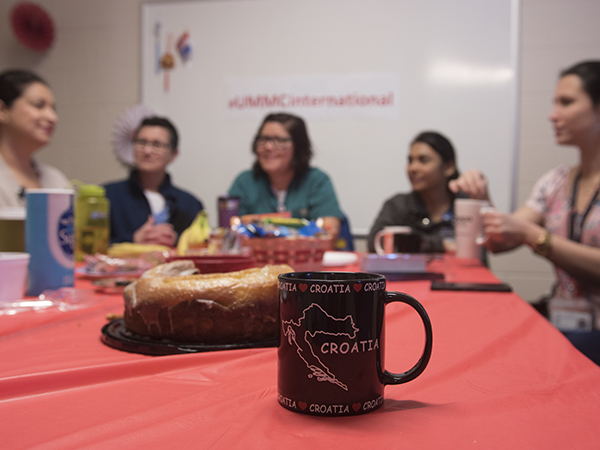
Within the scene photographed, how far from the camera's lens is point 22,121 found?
7.52 ft

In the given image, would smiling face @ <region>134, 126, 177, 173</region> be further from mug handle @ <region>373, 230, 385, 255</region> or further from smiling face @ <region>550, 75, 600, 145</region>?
smiling face @ <region>550, 75, 600, 145</region>

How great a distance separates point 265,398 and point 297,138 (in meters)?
2.32

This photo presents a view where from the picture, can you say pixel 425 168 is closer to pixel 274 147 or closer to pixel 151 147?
pixel 274 147

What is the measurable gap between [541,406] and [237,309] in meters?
0.31

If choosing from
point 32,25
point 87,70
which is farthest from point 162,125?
point 32,25

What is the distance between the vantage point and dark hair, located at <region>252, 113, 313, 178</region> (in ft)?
8.59

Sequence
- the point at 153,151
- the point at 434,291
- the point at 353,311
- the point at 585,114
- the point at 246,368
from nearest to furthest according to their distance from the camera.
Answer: the point at 353,311 → the point at 246,368 → the point at 434,291 → the point at 585,114 → the point at 153,151

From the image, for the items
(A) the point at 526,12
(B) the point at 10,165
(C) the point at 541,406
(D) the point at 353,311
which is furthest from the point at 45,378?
(A) the point at 526,12

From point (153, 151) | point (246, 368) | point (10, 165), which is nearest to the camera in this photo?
point (246, 368)

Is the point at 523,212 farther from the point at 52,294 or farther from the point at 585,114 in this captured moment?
the point at 52,294

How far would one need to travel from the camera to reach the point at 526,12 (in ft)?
9.23

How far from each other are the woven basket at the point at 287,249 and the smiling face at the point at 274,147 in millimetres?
1580

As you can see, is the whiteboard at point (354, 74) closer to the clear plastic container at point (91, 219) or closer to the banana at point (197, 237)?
the banana at point (197, 237)

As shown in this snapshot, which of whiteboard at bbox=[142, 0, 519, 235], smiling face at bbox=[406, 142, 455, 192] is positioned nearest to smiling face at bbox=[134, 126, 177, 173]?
whiteboard at bbox=[142, 0, 519, 235]
